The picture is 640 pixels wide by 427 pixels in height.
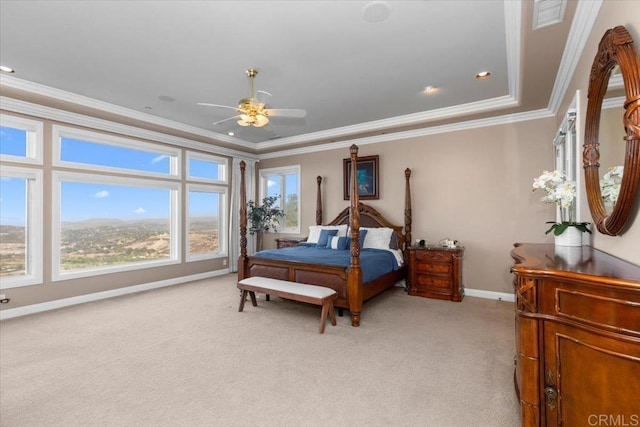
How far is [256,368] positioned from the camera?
2646 millimetres

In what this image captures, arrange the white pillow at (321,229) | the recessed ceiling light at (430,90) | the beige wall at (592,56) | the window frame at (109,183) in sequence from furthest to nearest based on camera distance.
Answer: the white pillow at (321,229) → the window frame at (109,183) → the recessed ceiling light at (430,90) → the beige wall at (592,56)

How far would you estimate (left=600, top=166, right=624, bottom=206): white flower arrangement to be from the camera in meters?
1.74

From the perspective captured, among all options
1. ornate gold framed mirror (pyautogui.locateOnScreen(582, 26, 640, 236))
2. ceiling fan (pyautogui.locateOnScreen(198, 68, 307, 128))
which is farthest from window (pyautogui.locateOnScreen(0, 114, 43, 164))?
ornate gold framed mirror (pyautogui.locateOnScreen(582, 26, 640, 236))

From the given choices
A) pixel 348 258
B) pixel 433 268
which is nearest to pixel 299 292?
pixel 348 258

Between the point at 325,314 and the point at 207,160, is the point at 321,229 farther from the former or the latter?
the point at 207,160

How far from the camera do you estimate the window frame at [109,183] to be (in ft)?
14.7

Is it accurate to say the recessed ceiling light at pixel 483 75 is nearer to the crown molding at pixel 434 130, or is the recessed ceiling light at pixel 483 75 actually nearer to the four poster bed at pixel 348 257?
the crown molding at pixel 434 130

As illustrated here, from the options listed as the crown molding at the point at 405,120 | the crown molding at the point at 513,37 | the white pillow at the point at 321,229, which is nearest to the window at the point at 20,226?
the crown molding at the point at 405,120

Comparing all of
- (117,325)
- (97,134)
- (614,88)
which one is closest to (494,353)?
(614,88)

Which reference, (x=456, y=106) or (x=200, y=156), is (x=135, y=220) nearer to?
(x=200, y=156)

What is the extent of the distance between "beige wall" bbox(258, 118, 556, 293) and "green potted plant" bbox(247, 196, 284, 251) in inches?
98.9

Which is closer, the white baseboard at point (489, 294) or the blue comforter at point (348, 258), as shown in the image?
the blue comforter at point (348, 258)

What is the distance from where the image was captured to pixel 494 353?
9.46ft

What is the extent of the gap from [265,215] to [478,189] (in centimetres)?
445
